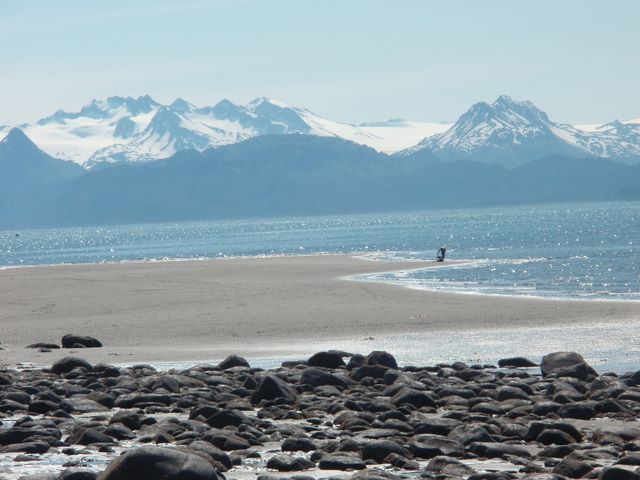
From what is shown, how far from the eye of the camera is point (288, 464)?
44.9 feet

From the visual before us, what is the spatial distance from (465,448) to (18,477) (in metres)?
5.51

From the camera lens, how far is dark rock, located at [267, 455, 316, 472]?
13.6 meters

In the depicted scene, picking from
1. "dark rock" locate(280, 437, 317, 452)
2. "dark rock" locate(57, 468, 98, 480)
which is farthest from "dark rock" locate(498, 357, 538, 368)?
"dark rock" locate(57, 468, 98, 480)

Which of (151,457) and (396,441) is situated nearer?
(151,457)

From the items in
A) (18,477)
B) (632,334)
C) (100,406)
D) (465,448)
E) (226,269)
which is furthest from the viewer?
(226,269)

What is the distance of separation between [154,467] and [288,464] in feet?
8.55

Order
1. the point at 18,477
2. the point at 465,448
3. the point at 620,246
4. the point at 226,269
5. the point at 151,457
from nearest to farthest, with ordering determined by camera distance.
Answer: the point at 151,457, the point at 18,477, the point at 465,448, the point at 226,269, the point at 620,246

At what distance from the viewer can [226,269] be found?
200 feet

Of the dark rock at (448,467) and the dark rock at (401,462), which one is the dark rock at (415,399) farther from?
the dark rock at (448,467)

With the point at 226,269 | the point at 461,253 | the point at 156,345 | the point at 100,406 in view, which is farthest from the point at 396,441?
the point at 461,253

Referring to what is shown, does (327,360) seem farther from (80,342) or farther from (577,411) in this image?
(80,342)

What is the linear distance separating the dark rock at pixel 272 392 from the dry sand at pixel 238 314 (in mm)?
7368

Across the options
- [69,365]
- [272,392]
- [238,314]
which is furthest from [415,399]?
[238,314]

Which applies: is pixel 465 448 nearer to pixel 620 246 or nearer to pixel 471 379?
pixel 471 379
